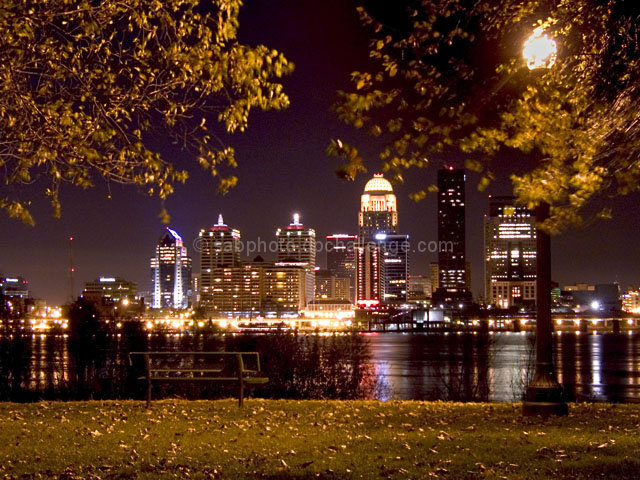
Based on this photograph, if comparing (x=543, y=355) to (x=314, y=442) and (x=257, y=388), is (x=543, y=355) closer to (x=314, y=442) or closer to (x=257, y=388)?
(x=314, y=442)

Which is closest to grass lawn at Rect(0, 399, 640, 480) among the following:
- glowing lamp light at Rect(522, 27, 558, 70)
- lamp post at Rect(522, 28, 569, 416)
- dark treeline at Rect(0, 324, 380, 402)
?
lamp post at Rect(522, 28, 569, 416)

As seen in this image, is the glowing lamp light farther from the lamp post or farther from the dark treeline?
the dark treeline

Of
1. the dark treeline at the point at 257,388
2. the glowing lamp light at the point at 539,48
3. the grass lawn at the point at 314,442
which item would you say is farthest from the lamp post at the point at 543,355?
the dark treeline at the point at 257,388

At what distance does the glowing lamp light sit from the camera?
8328mm

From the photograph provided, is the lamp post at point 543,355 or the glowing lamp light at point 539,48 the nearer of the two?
the glowing lamp light at point 539,48

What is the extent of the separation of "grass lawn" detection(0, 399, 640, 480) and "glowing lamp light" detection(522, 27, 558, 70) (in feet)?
14.7

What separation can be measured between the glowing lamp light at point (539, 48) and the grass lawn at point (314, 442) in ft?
14.7

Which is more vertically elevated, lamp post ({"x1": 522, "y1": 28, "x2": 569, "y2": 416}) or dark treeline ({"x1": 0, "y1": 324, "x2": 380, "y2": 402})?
lamp post ({"x1": 522, "y1": 28, "x2": 569, "y2": 416})

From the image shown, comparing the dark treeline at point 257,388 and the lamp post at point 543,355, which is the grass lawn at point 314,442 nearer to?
the lamp post at point 543,355

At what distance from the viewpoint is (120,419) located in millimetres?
10594

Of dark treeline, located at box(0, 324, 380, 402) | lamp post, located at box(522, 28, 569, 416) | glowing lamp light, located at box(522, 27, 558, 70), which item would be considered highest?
glowing lamp light, located at box(522, 27, 558, 70)

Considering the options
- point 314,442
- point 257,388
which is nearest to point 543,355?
point 314,442

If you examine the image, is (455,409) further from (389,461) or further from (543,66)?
(543,66)

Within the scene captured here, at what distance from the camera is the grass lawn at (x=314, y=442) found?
7.14m
